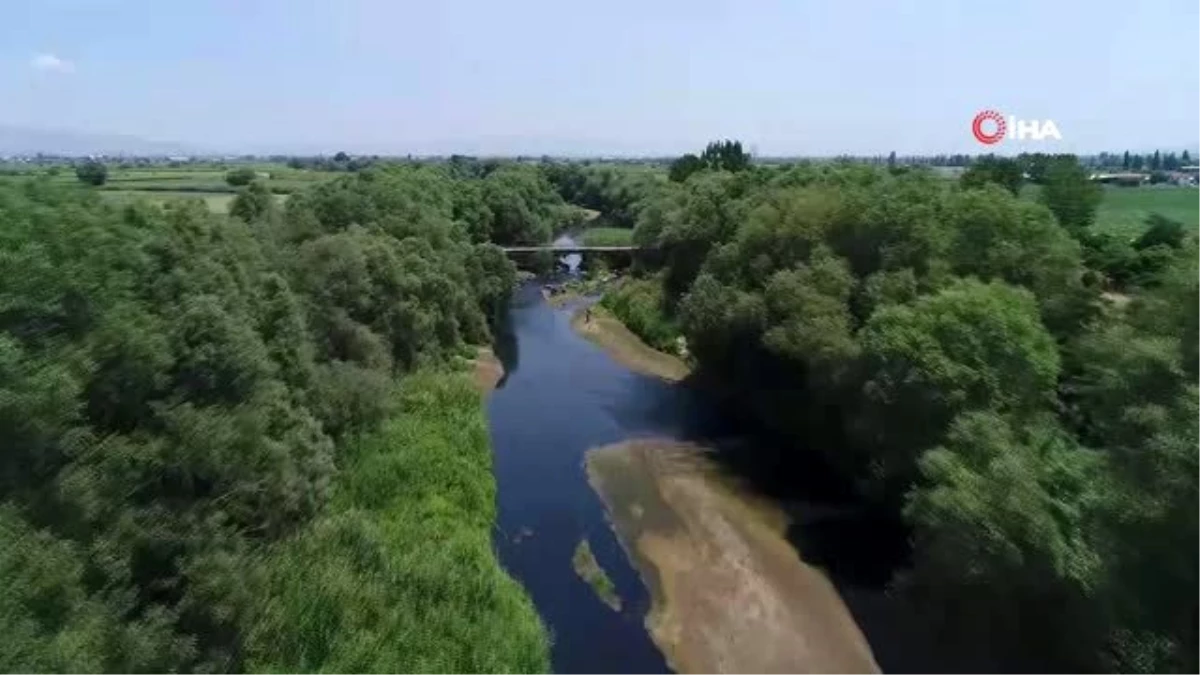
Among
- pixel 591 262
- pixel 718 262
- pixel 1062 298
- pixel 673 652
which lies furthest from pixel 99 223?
pixel 591 262

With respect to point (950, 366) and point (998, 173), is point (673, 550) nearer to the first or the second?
point (950, 366)

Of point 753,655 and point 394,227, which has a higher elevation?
point 394,227

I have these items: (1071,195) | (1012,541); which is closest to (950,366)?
(1012,541)

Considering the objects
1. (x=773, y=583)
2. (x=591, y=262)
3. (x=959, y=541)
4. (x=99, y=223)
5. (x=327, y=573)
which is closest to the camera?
(x=99, y=223)

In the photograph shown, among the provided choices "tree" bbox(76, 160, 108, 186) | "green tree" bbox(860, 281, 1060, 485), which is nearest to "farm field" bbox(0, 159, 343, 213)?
"tree" bbox(76, 160, 108, 186)

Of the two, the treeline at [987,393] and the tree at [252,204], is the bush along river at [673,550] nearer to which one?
the treeline at [987,393]

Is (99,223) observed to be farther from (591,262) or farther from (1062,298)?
(591,262)
